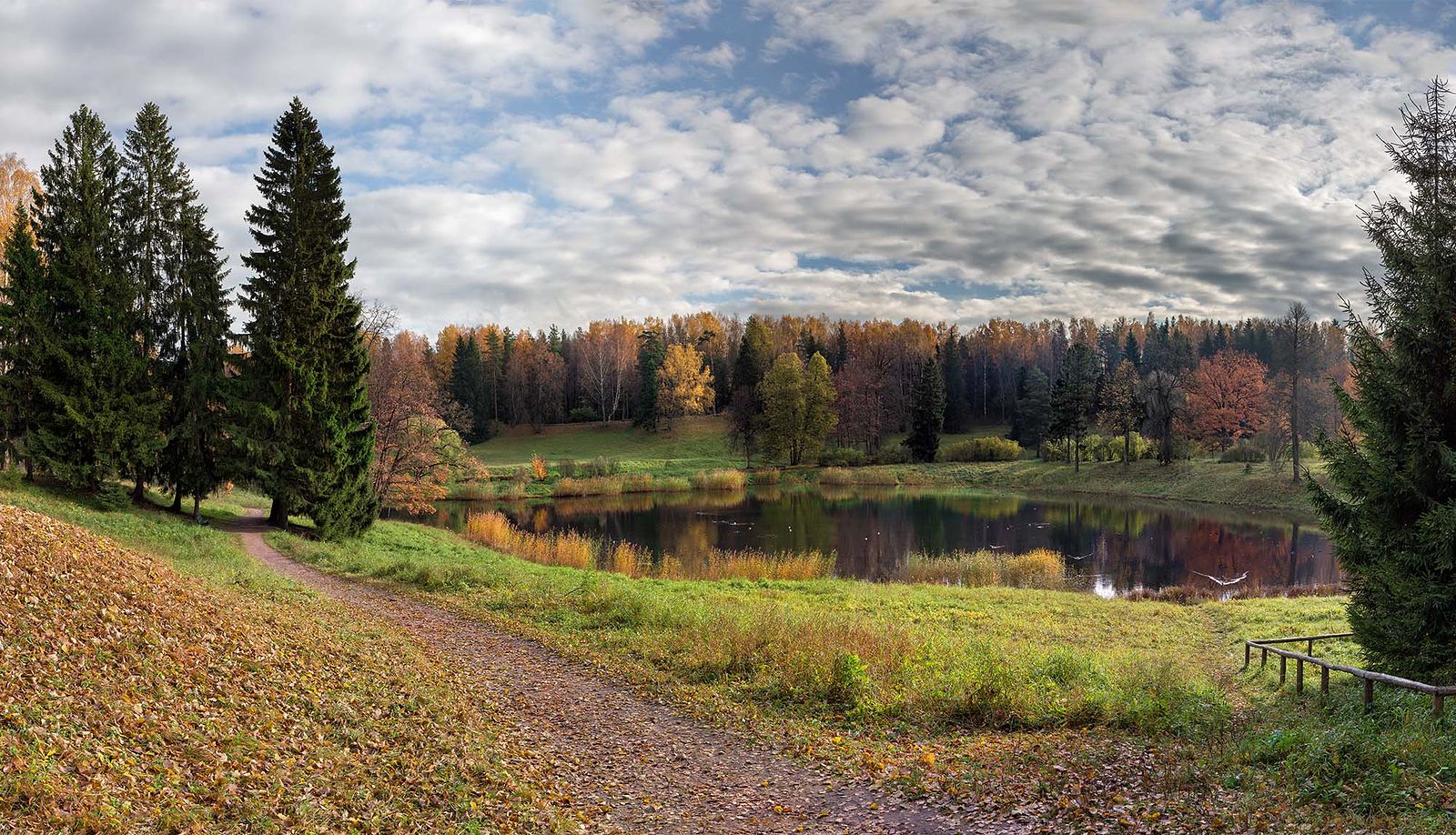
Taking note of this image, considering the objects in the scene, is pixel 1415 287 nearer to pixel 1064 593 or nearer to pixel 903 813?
pixel 903 813

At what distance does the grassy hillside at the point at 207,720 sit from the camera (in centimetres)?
629

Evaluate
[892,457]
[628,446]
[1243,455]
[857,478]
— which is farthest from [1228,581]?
[628,446]

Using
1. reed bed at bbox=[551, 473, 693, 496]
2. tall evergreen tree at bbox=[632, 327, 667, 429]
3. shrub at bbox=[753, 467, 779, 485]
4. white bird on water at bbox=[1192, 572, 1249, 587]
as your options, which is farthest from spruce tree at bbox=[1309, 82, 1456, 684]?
tall evergreen tree at bbox=[632, 327, 667, 429]

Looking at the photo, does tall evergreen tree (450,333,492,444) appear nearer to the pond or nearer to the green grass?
the green grass

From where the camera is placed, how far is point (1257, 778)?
7.65 meters

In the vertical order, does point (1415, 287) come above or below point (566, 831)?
above

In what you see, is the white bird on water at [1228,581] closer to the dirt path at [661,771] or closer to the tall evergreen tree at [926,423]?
the dirt path at [661,771]

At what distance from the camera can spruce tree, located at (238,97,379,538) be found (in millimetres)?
25938

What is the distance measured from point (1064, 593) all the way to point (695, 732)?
18466 mm

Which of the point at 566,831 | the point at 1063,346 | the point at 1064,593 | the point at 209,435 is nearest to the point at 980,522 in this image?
the point at 1064,593

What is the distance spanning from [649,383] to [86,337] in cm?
6386

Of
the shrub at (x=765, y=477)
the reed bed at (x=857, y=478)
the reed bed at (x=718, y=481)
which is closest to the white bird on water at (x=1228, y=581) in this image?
the reed bed at (x=857, y=478)

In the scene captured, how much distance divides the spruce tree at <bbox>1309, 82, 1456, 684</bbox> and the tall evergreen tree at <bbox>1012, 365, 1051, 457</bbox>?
62.0 m

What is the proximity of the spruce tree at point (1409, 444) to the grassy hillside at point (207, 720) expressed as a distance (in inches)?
477
